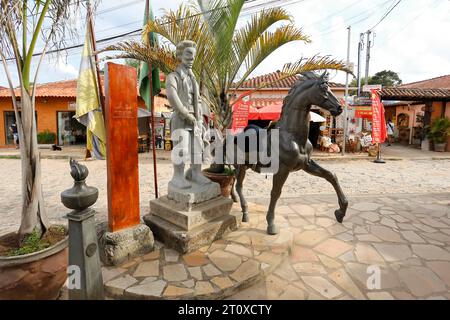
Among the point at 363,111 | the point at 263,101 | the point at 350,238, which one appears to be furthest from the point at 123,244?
the point at 363,111

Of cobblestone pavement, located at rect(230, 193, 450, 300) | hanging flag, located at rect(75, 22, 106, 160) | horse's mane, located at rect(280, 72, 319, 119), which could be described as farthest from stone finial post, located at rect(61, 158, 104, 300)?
hanging flag, located at rect(75, 22, 106, 160)

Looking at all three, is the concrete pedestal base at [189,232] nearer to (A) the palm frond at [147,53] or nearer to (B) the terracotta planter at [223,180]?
(B) the terracotta planter at [223,180]

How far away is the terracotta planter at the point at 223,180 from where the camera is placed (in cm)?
504

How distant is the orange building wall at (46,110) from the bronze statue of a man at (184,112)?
15.3 meters

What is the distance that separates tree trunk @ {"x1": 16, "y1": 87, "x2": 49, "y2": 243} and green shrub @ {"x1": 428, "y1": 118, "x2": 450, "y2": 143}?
17.1 meters

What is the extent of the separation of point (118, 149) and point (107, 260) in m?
1.23

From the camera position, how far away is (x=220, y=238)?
3717mm

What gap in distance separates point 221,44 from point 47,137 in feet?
51.0

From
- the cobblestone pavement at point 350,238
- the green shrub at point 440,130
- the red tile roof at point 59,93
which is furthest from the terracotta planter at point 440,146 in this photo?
the red tile roof at point 59,93

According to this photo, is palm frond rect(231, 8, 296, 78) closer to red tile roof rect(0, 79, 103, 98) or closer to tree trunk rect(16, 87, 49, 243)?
tree trunk rect(16, 87, 49, 243)

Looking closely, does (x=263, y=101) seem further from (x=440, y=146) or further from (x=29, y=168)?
(x=29, y=168)

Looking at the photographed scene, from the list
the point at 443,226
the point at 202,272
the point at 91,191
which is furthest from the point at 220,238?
the point at 443,226

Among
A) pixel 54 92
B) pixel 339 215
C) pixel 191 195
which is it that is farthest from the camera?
pixel 54 92

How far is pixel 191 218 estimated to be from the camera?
334 cm
